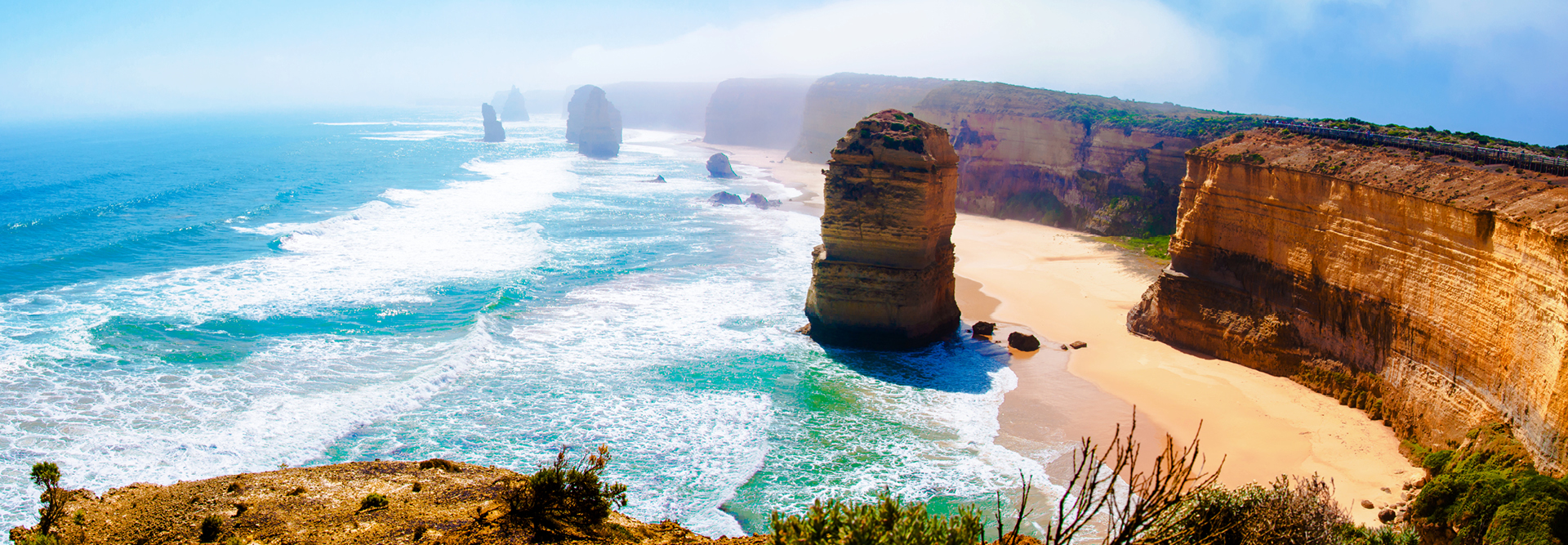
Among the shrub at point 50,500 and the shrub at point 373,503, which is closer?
the shrub at point 50,500

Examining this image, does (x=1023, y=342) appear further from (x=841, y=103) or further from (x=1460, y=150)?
(x=841, y=103)

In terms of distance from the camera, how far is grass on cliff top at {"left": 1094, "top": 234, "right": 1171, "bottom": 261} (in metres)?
39.9

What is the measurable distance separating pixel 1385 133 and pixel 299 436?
29143mm

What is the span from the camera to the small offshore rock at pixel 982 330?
2581 cm

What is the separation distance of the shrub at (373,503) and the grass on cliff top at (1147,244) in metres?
38.0

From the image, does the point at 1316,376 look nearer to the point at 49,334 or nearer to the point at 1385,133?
the point at 1385,133

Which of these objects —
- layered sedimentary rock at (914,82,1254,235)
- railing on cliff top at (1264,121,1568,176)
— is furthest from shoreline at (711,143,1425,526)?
layered sedimentary rock at (914,82,1254,235)

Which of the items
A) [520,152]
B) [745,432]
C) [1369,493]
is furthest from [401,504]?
[520,152]

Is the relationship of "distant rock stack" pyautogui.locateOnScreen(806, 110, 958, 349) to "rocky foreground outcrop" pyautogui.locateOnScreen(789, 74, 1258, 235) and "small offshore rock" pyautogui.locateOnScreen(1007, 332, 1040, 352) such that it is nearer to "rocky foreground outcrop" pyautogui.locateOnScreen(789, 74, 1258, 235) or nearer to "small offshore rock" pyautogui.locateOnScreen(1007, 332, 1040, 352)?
"small offshore rock" pyautogui.locateOnScreen(1007, 332, 1040, 352)

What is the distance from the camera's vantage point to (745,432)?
59.5 feet

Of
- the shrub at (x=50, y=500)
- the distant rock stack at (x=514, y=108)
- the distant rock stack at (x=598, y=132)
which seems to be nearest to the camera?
the shrub at (x=50, y=500)

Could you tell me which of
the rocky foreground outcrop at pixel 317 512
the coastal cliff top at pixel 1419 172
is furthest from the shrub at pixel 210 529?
Answer: the coastal cliff top at pixel 1419 172

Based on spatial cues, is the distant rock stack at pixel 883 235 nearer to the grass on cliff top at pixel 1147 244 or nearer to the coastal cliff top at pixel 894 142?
the coastal cliff top at pixel 894 142

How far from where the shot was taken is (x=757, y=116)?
13075 cm
